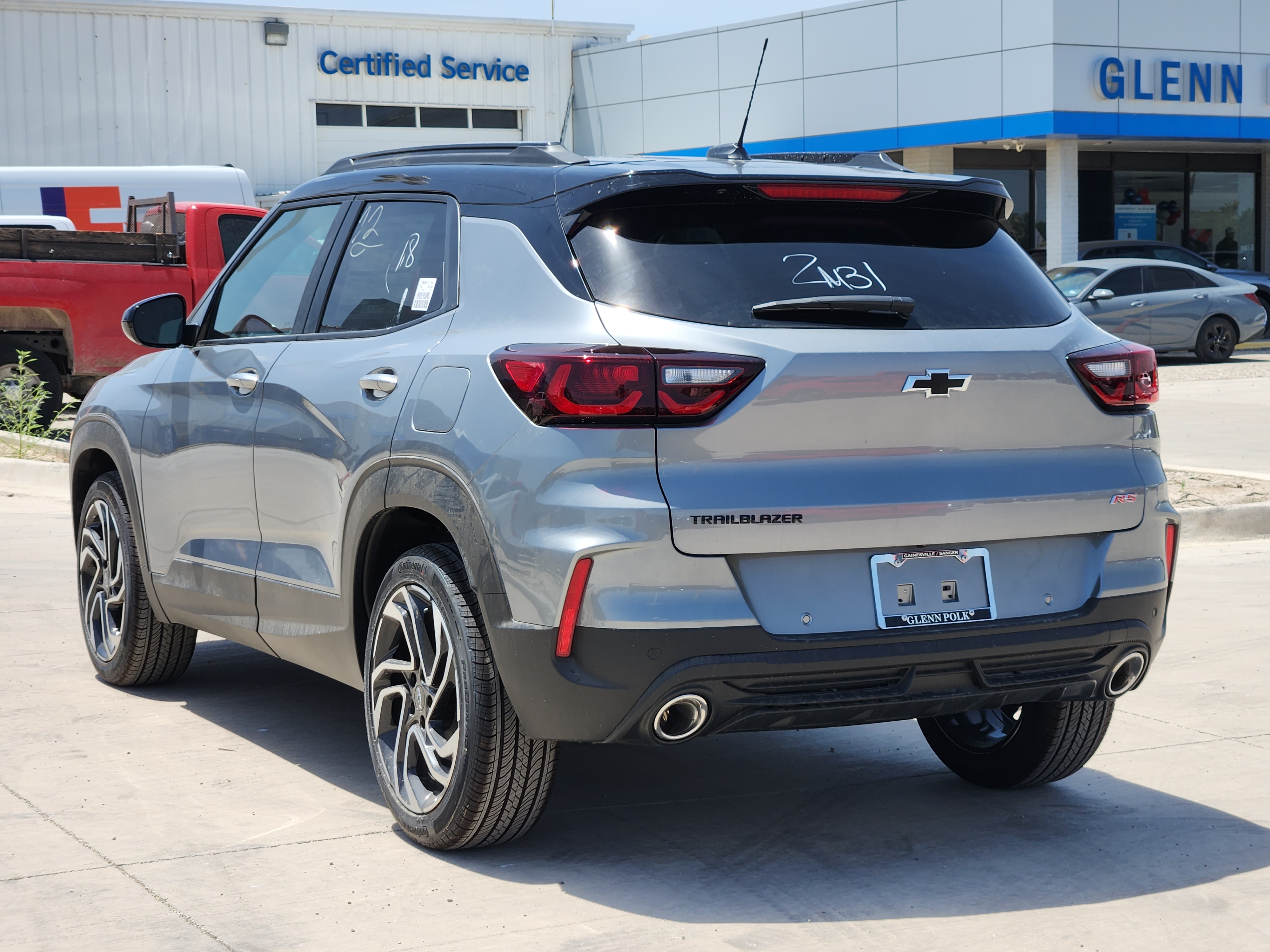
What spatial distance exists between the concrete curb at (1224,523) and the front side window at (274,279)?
6.40m

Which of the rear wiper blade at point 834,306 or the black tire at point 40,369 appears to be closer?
the rear wiper blade at point 834,306

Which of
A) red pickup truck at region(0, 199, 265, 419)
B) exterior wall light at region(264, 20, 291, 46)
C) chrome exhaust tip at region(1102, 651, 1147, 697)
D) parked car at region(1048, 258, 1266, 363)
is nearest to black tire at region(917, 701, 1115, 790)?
chrome exhaust tip at region(1102, 651, 1147, 697)

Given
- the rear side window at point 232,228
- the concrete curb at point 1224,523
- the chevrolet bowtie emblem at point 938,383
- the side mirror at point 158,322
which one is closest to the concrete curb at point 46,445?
the rear side window at point 232,228

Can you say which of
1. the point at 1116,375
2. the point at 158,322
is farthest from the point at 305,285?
the point at 1116,375

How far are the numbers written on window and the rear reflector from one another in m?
1.01

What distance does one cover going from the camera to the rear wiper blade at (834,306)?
12.7 ft

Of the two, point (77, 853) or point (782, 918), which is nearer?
point (782, 918)

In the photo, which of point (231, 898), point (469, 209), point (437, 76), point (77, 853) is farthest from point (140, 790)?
point (437, 76)

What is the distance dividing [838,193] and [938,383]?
0.57 meters

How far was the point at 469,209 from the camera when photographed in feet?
14.3

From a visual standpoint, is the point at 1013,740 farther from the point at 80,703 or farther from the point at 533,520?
the point at 80,703

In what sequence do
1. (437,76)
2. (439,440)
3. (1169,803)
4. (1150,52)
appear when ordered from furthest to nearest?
(437,76) < (1150,52) < (1169,803) < (439,440)

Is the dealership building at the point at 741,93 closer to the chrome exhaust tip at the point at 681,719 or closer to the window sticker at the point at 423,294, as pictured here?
the window sticker at the point at 423,294

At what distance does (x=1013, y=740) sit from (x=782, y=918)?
4.46 feet
